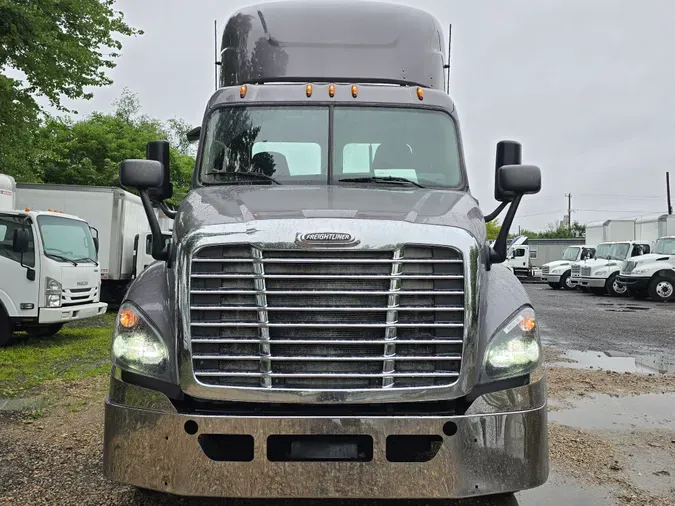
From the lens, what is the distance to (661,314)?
58.6 feet

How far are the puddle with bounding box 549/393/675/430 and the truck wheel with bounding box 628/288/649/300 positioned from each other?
58.8 ft

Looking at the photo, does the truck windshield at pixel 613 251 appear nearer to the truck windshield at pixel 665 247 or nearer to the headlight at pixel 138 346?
the truck windshield at pixel 665 247

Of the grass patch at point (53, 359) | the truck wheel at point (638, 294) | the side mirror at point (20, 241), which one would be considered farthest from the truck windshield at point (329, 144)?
the truck wheel at point (638, 294)

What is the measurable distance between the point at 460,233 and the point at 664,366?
23.9 feet

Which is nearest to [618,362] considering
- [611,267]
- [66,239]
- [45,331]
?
[66,239]

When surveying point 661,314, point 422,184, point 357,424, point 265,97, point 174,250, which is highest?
point 265,97

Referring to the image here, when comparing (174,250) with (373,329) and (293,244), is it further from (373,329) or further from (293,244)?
(373,329)

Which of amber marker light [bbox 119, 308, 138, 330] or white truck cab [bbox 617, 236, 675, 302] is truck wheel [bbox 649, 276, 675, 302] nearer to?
white truck cab [bbox 617, 236, 675, 302]

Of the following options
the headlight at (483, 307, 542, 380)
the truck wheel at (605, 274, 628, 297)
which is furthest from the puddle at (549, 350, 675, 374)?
the truck wheel at (605, 274, 628, 297)

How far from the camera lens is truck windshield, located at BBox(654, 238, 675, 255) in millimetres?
23281

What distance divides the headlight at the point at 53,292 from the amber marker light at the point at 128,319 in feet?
26.8

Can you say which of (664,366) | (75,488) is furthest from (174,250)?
(664,366)

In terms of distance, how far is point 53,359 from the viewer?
32.2ft

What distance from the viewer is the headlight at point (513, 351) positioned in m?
3.50
